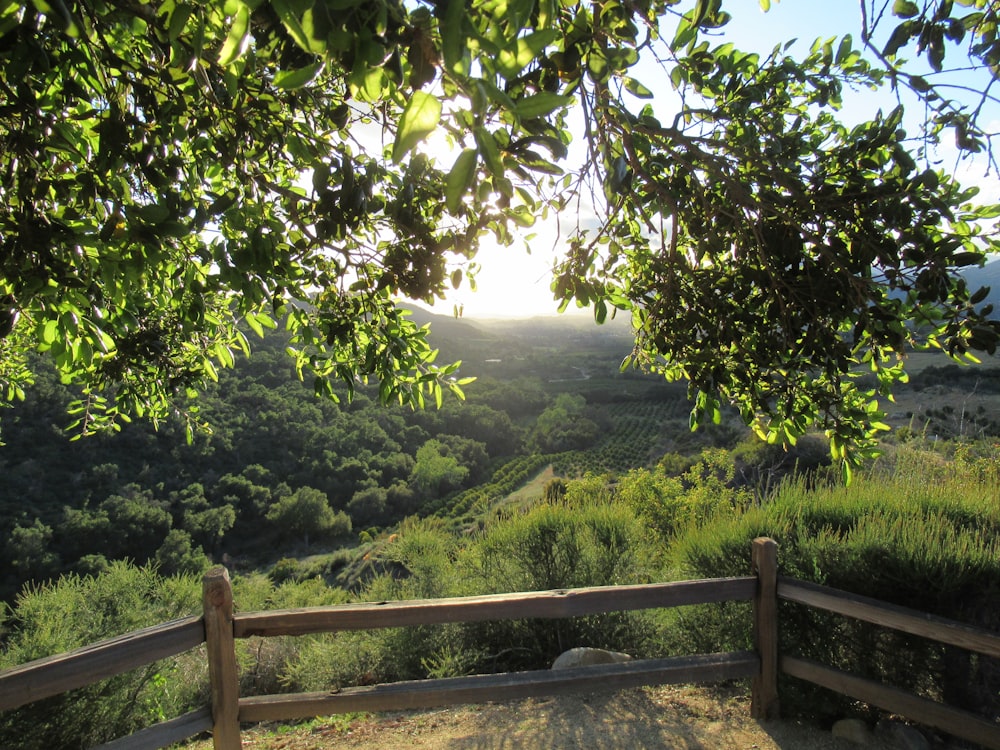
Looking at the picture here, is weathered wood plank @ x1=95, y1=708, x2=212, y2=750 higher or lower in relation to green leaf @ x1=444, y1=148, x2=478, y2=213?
lower

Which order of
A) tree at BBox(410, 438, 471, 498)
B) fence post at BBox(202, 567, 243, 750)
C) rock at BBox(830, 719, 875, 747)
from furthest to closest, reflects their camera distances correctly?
tree at BBox(410, 438, 471, 498) < rock at BBox(830, 719, 875, 747) < fence post at BBox(202, 567, 243, 750)

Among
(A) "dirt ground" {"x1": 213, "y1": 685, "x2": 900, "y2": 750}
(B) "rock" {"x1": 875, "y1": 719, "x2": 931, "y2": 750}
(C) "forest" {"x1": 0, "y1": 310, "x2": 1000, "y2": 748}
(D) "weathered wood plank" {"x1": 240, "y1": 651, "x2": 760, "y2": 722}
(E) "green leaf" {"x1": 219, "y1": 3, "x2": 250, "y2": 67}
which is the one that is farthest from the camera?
(C) "forest" {"x1": 0, "y1": 310, "x2": 1000, "y2": 748}

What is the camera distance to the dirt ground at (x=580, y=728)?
3547 millimetres

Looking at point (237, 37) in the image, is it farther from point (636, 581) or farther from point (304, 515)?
point (304, 515)

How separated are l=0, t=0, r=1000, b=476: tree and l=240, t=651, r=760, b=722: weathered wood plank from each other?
61.6 inches

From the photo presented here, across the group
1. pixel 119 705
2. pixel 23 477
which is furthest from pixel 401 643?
pixel 23 477

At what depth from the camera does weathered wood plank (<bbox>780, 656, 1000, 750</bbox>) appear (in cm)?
270

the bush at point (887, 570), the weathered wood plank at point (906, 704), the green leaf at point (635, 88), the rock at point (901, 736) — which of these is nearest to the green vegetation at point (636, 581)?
the bush at point (887, 570)

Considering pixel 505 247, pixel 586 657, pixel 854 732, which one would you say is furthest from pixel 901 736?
pixel 505 247

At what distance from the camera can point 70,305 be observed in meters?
1.71

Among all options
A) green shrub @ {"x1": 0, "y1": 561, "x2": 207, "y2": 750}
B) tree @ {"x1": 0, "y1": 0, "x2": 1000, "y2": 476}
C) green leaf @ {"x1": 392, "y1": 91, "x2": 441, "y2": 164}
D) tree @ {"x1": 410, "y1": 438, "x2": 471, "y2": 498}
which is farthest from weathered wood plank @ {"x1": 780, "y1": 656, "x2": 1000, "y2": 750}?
tree @ {"x1": 410, "y1": 438, "x2": 471, "y2": 498}

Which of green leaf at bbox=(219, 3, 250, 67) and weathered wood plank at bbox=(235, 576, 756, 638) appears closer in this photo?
green leaf at bbox=(219, 3, 250, 67)

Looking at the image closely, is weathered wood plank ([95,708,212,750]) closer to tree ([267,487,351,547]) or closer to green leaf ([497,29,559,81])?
green leaf ([497,29,559,81])

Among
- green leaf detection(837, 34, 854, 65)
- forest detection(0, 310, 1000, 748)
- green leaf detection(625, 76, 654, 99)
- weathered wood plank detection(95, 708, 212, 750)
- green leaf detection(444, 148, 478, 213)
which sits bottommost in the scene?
forest detection(0, 310, 1000, 748)
